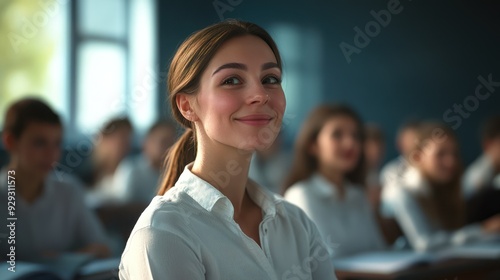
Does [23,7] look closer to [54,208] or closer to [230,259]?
[54,208]

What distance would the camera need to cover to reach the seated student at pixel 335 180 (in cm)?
253

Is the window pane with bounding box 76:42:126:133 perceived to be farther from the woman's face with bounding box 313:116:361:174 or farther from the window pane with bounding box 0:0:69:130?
the woman's face with bounding box 313:116:361:174

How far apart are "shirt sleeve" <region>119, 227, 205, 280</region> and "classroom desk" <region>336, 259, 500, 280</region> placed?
1120 mm

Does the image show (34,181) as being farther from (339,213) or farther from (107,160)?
(107,160)

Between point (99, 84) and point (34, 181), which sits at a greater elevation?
point (99, 84)

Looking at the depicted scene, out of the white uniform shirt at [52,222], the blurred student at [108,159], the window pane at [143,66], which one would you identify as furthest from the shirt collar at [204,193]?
the window pane at [143,66]

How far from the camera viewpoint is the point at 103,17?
5.77m

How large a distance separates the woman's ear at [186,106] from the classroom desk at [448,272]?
107cm

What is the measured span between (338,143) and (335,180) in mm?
141

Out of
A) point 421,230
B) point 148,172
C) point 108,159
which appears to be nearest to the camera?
point 421,230

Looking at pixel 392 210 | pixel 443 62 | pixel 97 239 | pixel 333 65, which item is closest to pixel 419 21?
pixel 443 62

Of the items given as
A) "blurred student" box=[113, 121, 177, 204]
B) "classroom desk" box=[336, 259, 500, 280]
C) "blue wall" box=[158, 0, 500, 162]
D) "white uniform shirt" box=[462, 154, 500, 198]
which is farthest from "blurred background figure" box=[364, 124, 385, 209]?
"classroom desk" box=[336, 259, 500, 280]

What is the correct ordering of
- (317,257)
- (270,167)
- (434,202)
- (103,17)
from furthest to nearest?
(103,17) < (270,167) < (434,202) < (317,257)

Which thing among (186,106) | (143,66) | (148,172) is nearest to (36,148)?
(186,106)
